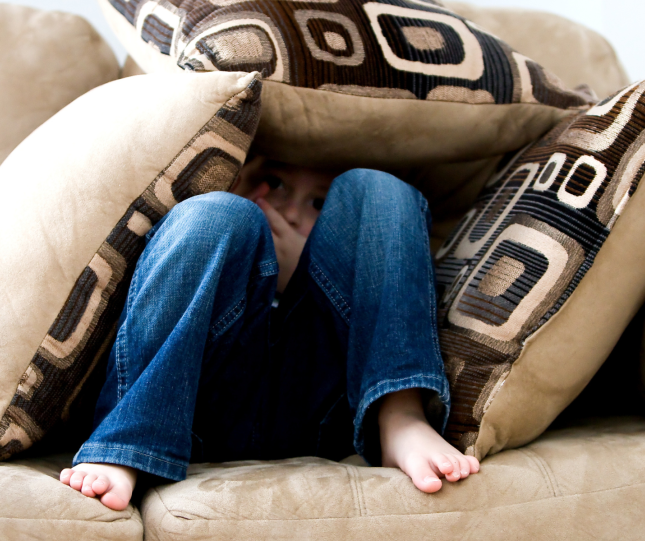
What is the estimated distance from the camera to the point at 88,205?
57cm

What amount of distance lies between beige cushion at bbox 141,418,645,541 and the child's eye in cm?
41

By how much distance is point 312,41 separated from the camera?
2.21ft

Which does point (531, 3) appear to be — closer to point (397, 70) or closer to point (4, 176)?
point (397, 70)

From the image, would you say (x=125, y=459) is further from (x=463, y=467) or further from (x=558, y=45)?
(x=558, y=45)

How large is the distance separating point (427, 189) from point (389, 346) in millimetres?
446

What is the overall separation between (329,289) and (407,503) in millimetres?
235

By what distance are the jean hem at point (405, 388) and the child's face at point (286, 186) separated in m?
0.31

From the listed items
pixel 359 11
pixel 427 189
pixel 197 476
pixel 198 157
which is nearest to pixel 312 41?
pixel 359 11

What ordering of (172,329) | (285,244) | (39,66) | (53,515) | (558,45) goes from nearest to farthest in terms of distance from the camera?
(53,515), (172,329), (285,244), (39,66), (558,45)

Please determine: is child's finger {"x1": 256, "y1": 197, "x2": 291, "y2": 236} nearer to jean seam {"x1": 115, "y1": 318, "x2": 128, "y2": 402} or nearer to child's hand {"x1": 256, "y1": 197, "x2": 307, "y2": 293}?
child's hand {"x1": 256, "y1": 197, "x2": 307, "y2": 293}

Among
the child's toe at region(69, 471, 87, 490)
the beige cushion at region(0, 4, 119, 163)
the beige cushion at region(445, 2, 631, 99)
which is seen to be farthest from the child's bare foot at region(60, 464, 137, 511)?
the beige cushion at region(445, 2, 631, 99)

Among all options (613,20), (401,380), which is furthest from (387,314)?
(613,20)

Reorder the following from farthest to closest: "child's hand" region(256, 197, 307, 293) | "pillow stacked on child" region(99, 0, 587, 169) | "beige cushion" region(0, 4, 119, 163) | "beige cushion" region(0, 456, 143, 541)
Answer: "beige cushion" region(0, 4, 119, 163) < "child's hand" region(256, 197, 307, 293) < "pillow stacked on child" region(99, 0, 587, 169) < "beige cushion" region(0, 456, 143, 541)

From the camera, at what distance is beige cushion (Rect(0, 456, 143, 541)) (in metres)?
0.42
